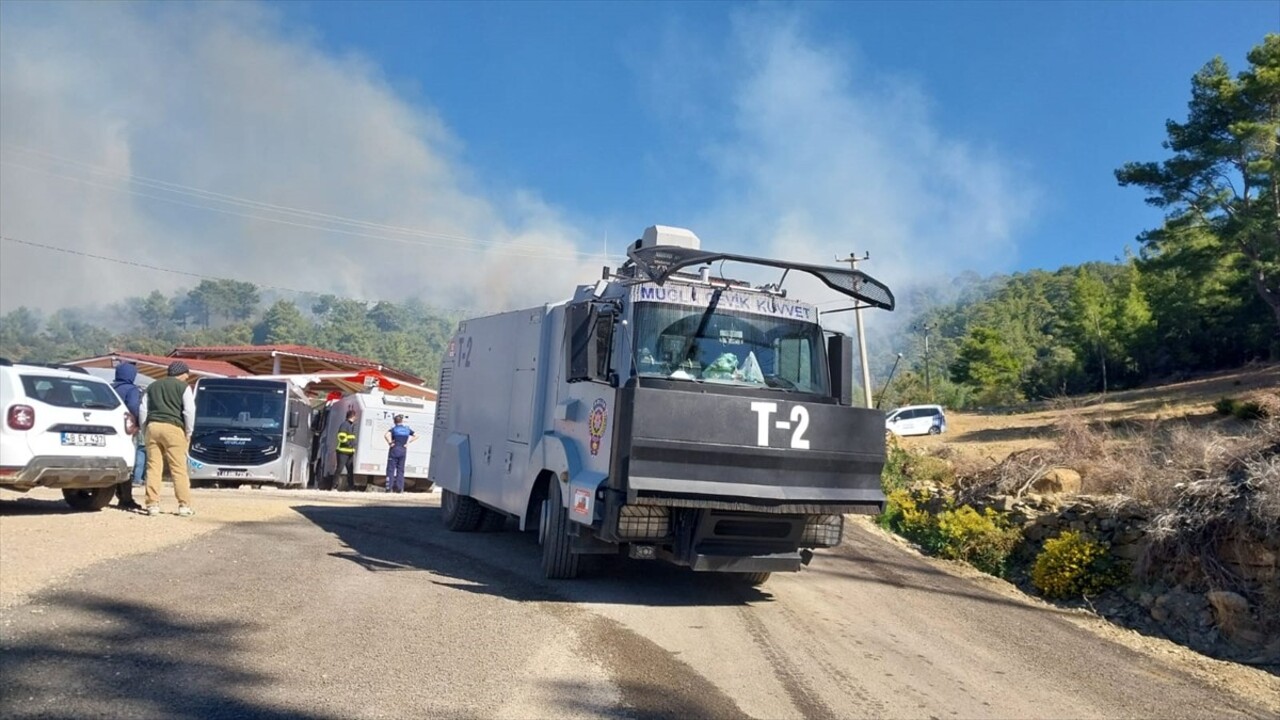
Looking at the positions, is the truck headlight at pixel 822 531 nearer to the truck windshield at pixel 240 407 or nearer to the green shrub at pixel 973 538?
the green shrub at pixel 973 538

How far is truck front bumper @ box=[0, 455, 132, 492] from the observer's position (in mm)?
9359

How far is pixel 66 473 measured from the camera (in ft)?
32.0

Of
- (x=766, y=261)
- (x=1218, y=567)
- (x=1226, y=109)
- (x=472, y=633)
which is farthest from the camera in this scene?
(x=1226, y=109)

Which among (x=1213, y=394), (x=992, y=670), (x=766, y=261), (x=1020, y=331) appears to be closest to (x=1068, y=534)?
(x=992, y=670)

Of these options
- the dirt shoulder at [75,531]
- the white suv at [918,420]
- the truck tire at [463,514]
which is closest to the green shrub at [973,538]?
the truck tire at [463,514]

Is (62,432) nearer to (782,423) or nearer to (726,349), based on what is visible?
(726,349)

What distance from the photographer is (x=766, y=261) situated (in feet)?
26.2

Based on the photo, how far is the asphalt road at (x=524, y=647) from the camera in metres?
5.08

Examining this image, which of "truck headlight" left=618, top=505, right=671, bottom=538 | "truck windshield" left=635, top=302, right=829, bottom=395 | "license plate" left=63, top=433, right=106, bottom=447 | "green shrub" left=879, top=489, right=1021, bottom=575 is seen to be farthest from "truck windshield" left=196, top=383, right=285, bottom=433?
"truck headlight" left=618, top=505, right=671, bottom=538

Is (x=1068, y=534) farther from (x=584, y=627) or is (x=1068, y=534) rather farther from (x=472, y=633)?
(x=472, y=633)

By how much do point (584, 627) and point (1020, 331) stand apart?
7781 cm

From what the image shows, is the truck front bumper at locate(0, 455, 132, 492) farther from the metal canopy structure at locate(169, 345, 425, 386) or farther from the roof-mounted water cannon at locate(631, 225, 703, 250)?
the metal canopy structure at locate(169, 345, 425, 386)

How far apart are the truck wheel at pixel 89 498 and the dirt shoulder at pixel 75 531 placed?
134 mm

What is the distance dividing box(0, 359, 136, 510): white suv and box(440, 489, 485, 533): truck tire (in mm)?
3729
